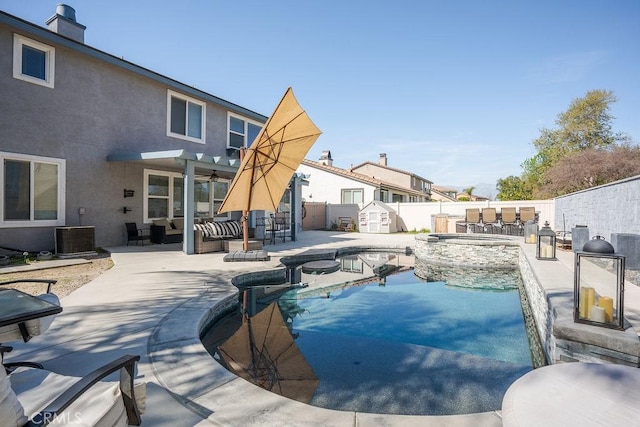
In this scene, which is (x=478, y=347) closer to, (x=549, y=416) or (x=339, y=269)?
(x=549, y=416)

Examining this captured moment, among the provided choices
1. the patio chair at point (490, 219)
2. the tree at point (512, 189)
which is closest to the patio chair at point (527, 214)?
the patio chair at point (490, 219)

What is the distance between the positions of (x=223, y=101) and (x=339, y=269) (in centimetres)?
837

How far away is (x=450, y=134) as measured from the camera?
23.0 metres

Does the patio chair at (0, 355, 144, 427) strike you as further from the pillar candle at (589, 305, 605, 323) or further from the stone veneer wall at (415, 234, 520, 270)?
the stone veneer wall at (415, 234, 520, 270)

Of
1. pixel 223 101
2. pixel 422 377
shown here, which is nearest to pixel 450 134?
pixel 223 101

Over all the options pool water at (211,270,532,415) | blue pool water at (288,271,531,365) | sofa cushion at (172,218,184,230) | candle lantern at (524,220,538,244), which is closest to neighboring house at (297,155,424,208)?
sofa cushion at (172,218,184,230)

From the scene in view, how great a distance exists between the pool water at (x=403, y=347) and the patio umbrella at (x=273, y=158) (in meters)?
2.50

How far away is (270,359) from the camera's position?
385cm

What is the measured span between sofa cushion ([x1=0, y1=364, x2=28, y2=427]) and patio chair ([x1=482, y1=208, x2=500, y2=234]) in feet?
52.5

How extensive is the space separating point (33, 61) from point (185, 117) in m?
4.41

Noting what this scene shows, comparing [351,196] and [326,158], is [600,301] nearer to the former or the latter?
[351,196]

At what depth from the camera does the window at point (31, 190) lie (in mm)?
7805

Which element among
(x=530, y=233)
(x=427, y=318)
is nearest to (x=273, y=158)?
(x=427, y=318)

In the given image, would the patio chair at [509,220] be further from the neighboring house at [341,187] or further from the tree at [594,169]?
the tree at [594,169]
